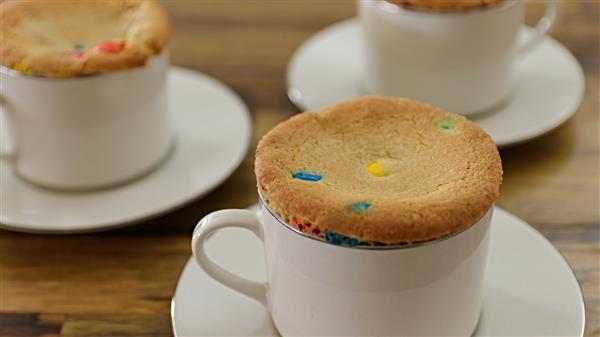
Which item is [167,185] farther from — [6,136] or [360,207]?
[360,207]

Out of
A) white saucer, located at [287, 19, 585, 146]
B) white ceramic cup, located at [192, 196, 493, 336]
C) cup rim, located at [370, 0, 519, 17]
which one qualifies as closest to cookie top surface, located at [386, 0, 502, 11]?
cup rim, located at [370, 0, 519, 17]

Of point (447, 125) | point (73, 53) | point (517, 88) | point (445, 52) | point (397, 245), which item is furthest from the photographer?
point (517, 88)

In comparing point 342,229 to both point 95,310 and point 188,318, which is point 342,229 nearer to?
point 188,318

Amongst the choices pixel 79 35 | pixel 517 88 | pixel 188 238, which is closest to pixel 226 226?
pixel 188 238

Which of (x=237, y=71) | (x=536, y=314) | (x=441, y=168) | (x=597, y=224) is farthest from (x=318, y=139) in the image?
(x=237, y=71)

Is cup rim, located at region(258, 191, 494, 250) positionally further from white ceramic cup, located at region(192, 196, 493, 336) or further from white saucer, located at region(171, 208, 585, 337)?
white saucer, located at region(171, 208, 585, 337)

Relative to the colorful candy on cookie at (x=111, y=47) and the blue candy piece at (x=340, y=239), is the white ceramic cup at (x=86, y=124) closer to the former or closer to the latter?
the colorful candy on cookie at (x=111, y=47)
